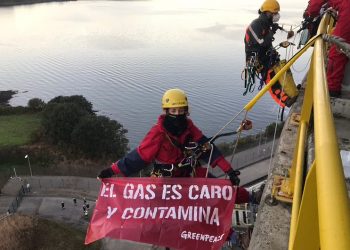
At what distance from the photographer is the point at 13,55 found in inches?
2916

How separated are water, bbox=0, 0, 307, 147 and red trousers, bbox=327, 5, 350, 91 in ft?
132

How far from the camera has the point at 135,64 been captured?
68500 mm

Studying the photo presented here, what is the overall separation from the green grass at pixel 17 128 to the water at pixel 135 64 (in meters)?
9.27

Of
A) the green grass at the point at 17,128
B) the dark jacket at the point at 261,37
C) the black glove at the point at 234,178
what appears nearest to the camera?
the black glove at the point at 234,178

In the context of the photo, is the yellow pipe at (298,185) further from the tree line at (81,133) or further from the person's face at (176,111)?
the tree line at (81,133)

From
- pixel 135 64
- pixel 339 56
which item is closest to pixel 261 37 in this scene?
pixel 339 56

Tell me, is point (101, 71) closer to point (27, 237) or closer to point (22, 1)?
point (27, 237)

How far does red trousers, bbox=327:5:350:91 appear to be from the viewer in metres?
6.35

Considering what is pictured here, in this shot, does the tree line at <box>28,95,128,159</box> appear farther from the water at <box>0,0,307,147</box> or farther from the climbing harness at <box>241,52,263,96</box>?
the climbing harness at <box>241,52,263,96</box>

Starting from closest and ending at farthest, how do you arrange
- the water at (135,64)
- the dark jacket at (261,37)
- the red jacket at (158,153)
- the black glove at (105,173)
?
the black glove at (105,173) → the red jacket at (158,153) → the dark jacket at (261,37) → the water at (135,64)

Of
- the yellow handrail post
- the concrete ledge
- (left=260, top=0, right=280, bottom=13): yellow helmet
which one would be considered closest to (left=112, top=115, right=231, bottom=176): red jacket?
the concrete ledge

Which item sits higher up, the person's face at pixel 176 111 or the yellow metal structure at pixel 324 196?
the person's face at pixel 176 111

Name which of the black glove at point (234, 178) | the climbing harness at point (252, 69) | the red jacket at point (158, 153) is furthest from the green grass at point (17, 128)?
the black glove at point (234, 178)

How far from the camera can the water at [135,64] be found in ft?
177
